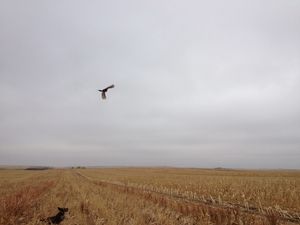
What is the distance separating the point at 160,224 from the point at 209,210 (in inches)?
98.0

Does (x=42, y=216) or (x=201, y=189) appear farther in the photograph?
(x=201, y=189)

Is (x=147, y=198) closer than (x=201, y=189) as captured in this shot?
Yes

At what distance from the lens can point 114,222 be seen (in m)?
6.42

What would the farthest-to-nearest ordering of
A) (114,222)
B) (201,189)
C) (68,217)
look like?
(201,189) → (68,217) → (114,222)

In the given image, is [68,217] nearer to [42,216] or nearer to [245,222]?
[42,216]

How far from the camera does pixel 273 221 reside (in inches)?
259

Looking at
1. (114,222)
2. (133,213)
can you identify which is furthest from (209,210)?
(114,222)

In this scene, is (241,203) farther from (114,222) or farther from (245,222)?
(114,222)

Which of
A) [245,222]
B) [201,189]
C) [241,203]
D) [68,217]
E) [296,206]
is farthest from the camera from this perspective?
[201,189]

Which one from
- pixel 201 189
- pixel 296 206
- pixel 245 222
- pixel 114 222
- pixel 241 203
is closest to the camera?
pixel 114 222

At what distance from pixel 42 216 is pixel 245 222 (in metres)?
6.94

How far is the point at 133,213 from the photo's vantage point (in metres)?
7.87

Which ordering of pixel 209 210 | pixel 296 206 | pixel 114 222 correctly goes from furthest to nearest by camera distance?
pixel 296 206 < pixel 209 210 < pixel 114 222

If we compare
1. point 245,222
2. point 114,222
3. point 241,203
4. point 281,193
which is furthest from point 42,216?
point 281,193
